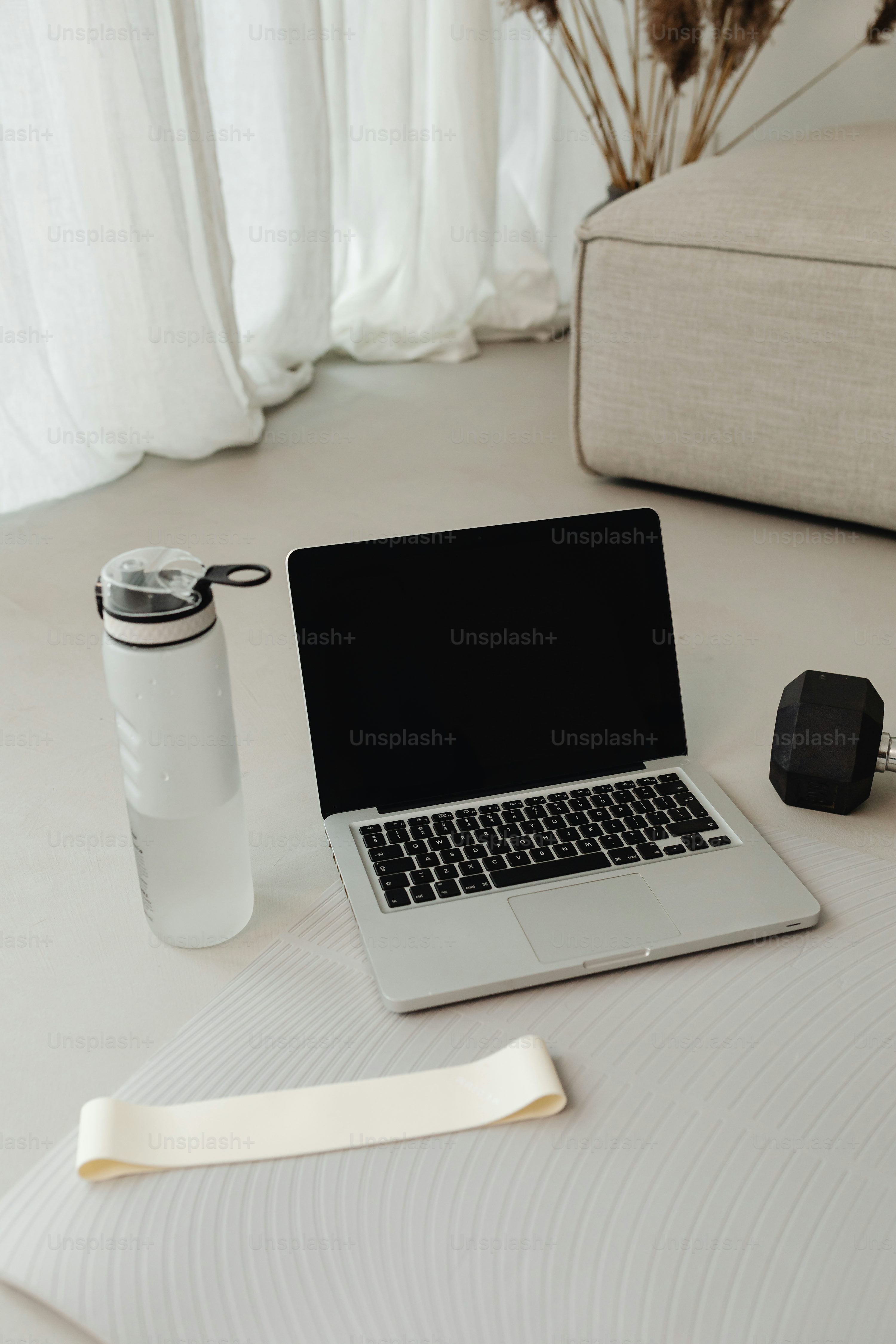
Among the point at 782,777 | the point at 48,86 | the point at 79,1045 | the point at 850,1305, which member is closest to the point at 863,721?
the point at 782,777

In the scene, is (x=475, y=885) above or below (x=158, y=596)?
below

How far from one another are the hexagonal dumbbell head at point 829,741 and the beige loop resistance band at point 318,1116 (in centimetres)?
38

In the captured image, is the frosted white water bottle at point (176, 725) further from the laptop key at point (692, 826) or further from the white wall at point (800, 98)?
the white wall at point (800, 98)

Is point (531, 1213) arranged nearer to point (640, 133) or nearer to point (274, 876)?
point (274, 876)

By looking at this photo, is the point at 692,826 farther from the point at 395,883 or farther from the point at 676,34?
the point at 676,34

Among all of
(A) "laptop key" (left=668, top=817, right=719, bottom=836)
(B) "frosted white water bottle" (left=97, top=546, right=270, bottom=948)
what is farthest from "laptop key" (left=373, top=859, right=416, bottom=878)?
(A) "laptop key" (left=668, top=817, right=719, bottom=836)

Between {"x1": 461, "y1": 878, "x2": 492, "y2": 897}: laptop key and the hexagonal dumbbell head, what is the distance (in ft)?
0.97

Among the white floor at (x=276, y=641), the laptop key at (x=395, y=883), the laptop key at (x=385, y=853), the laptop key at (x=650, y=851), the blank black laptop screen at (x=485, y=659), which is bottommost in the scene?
the white floor at (x=276, y=641)

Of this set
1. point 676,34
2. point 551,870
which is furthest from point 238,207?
point 551,870

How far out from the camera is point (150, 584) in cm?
69

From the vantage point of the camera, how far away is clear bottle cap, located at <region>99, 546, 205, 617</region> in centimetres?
69

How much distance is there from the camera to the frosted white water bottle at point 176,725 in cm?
69

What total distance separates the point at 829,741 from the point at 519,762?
260 mm

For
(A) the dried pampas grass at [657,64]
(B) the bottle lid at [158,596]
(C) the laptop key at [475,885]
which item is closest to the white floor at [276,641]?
(C) the laptop key at [475,885]
